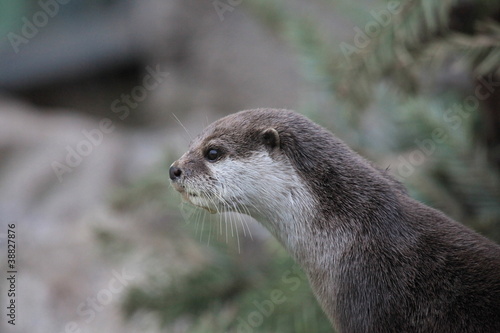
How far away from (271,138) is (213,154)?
0.18 meters

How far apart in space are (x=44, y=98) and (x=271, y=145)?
21.8ft

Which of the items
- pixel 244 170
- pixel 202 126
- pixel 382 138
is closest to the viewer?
pixel 244 170

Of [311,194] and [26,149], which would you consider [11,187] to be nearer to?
[26,149]

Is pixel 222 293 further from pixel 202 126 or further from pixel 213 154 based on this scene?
pixel 202 126

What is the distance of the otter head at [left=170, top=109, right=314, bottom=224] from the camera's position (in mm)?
1660

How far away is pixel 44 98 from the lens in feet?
25.4

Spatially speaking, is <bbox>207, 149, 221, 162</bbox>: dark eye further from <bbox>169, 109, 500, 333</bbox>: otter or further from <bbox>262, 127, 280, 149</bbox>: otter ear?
<bbox>262, 127, 280, 149</bbox>: otter ear

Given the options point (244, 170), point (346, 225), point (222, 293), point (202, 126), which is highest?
point (202, 126)

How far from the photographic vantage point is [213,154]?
5.67 feet

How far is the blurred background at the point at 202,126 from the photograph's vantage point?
2490 mm

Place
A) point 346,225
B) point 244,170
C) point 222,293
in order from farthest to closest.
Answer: point 222,293 → point 244,170 → point 346,225

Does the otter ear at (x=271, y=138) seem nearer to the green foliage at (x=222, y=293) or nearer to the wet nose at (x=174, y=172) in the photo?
the wet nose at (x=174, y=172)

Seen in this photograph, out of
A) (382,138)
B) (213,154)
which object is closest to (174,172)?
(213,154)

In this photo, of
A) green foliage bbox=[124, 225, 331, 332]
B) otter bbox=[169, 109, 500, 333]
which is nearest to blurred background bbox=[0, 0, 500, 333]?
green foliage bbox=[124, 225, 331, 332]
